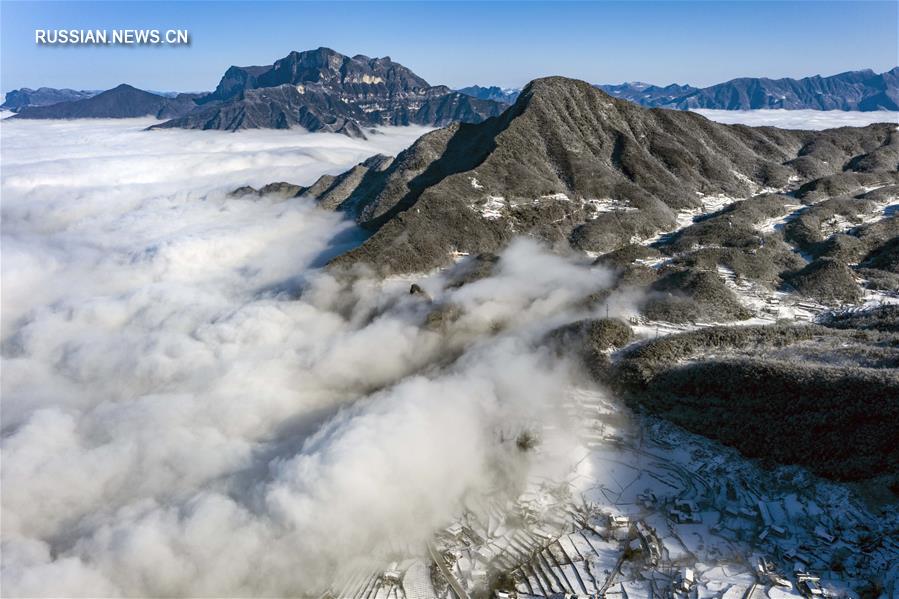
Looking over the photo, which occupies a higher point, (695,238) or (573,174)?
(573,174)

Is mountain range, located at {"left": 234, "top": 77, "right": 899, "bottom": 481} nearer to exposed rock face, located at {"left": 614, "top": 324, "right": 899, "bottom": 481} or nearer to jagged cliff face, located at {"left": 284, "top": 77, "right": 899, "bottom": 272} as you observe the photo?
exposed rock face, located at {"left": 614, "top": 324, "right": 899, "bottom": 481}

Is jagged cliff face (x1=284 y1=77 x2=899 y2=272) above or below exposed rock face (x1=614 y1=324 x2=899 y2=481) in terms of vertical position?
above

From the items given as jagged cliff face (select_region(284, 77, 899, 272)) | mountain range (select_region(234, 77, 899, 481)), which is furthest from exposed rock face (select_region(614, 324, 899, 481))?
jagged cliff face (select_region(284, 77, 899, 272))

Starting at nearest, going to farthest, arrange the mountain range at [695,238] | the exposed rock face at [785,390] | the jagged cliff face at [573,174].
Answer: the exposed rock face at [785,390], the mountain range at [695,238], the jagged cliff face at [573,174]

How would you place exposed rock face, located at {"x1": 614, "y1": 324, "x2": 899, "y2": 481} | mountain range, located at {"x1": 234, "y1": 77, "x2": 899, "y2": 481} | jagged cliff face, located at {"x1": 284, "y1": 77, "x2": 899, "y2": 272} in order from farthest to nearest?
jagged cliff face, located at {"x1": 284, "y1": 77, "x2": 899, "y2": 272}
mountain range, located at {"x1": 234, "y1": 77, "x2": 899, "y2": 481}
exposed rock face, located at {"x1": 614, "y1": 324, "x2": 899, "y2": 481}

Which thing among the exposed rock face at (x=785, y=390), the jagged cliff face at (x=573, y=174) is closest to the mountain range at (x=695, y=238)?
the exposed rock face at (x=785, y=390)

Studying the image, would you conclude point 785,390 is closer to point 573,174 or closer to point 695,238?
point 695,238

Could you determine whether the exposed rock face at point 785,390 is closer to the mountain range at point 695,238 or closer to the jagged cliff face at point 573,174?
the mountain range at point 695,238

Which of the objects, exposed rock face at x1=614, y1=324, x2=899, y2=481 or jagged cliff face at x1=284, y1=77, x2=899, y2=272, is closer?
exposed rock face at x1=614, y1=324, x2=899, y2=481

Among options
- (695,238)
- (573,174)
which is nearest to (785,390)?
(695,238)

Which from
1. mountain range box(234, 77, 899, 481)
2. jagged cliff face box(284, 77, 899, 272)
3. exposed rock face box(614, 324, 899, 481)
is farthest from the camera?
jagged cliff face box(284, 77, 899, 272)
